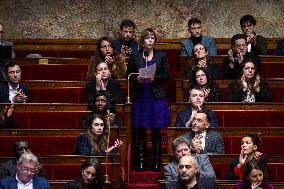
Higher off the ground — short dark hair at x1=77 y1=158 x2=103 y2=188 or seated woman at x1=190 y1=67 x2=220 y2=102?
seated woman at x1=190 y1=67 x2=220 y2=102

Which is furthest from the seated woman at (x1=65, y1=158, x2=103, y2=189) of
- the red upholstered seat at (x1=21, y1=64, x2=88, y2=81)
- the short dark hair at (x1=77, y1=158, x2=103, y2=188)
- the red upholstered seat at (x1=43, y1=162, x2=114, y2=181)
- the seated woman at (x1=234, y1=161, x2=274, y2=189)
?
the red upholstered seat at (x1=21, y1=64, x2=88, y2=81)

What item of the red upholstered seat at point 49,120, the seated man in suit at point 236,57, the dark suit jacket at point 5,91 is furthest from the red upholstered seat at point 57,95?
the seated man in suit at point 236,57

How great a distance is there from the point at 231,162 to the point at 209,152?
186 mm

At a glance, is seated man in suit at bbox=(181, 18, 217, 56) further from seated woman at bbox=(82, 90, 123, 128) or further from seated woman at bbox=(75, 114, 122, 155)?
seated woman at bbox=(75, 114, 122, 155)

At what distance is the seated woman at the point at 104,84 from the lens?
4.92m

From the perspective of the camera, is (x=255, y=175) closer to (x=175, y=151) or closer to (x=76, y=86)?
(x=175, y=151)

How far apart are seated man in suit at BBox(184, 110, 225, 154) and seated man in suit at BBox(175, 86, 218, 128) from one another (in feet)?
0.57

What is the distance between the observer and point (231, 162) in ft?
14.0

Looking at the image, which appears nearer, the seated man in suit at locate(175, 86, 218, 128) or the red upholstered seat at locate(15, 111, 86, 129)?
the seated man in suit at locate(175, 86, 218, 128)

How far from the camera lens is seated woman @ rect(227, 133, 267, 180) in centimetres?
421

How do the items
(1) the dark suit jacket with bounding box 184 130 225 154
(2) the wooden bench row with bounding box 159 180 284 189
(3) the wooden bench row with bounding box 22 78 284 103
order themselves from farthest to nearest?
(3) the wooden bench row with bounding box 22 78 284 103 → (1) the dark suit jacket with bounding box 184 130 225 154 → (2) the wooden bench row with bounding box 159 180 284 189

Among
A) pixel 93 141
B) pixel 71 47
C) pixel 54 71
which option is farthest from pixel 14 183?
pixel 71 47

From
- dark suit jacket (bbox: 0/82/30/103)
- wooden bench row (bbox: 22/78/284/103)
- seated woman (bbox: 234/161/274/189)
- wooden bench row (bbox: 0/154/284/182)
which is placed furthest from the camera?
wooden bench row (bbox: 22/78/284/103)

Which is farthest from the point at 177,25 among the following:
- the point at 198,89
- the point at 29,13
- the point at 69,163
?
the point at 69,163
